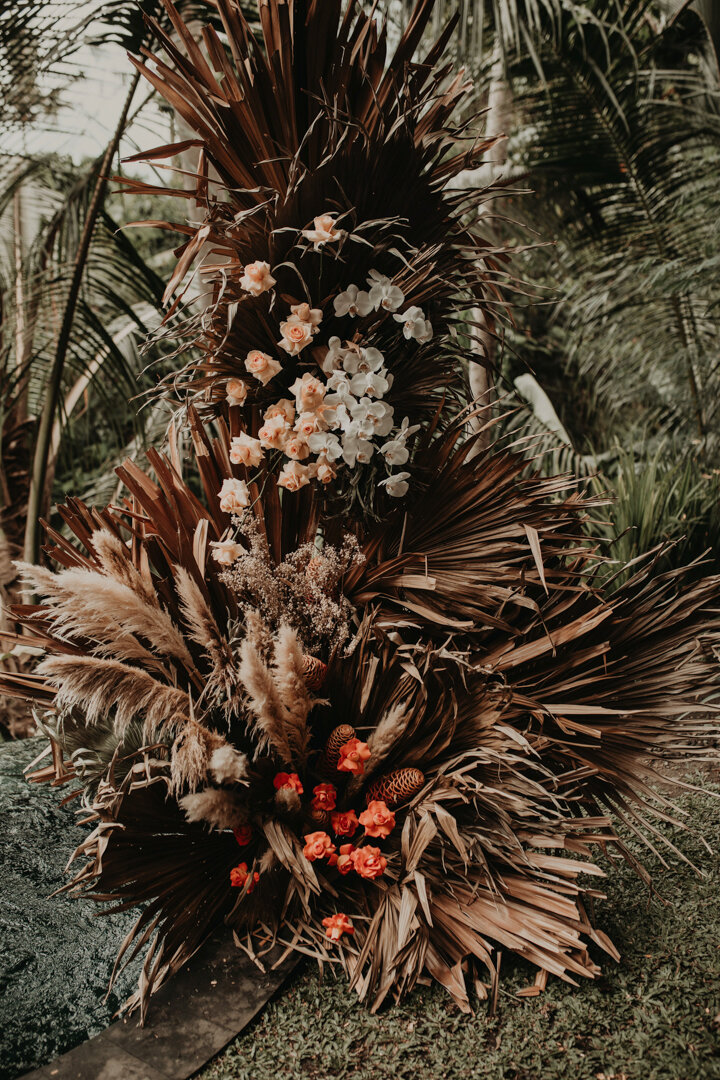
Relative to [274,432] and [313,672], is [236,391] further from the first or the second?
[313,672]

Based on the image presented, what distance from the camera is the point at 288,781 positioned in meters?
1.99

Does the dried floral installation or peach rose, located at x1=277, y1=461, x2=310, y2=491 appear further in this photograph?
peach rose, located at x1=277, y1=461, x2=310, y2=491

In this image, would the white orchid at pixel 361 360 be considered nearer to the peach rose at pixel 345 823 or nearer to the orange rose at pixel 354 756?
the orange rose at pixel 354 756

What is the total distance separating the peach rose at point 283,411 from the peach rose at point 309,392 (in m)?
0.05

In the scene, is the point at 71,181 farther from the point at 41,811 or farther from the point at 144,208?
the point at 144,208

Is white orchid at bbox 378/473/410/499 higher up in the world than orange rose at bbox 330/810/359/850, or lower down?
higher up

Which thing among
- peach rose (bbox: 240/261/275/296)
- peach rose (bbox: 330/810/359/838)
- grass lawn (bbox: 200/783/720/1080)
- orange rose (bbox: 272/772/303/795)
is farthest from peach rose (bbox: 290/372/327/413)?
grass lawn (bbox: 200/783/720/1080)

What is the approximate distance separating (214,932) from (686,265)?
5.24 meters

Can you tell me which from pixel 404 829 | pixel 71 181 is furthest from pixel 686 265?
pixel 404 829

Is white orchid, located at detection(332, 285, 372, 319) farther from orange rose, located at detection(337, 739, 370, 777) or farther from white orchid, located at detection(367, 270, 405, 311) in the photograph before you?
orange rose, located at detection(337, 739, 370, 777)

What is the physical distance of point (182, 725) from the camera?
195 cm

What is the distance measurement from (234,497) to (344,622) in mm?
441

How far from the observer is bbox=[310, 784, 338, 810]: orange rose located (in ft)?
6.67

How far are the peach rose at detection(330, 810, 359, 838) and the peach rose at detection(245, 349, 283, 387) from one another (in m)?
1.17
